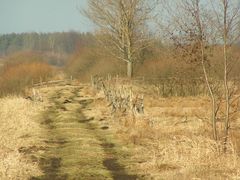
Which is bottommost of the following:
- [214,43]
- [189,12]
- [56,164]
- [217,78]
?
[56,164]

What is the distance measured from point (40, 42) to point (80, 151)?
123 meters

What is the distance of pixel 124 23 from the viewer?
35.0 metres

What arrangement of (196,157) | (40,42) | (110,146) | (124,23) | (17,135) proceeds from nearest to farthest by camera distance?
1. (196,157)
2. (110,146)
3. (17,135)
4. (124,23)
5. (40,42)

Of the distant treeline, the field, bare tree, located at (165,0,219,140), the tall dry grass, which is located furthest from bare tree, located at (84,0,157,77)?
the distant treeline

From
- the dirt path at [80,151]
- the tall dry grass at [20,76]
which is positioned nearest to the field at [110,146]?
the dirt path at [80,151]

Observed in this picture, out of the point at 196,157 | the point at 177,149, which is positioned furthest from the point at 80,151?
the point at 196,157

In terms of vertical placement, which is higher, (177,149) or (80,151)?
(177,149)

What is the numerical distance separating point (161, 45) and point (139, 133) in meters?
23.1

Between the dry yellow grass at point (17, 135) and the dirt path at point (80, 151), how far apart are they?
1.28 ft

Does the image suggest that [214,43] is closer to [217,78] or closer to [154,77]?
[217,78]

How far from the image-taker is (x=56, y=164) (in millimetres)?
11195

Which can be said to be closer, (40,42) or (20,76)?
(20,76)

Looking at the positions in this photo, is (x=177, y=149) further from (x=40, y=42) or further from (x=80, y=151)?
(x=40, y=42)

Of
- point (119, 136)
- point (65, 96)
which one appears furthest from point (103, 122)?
point (65, 96)
